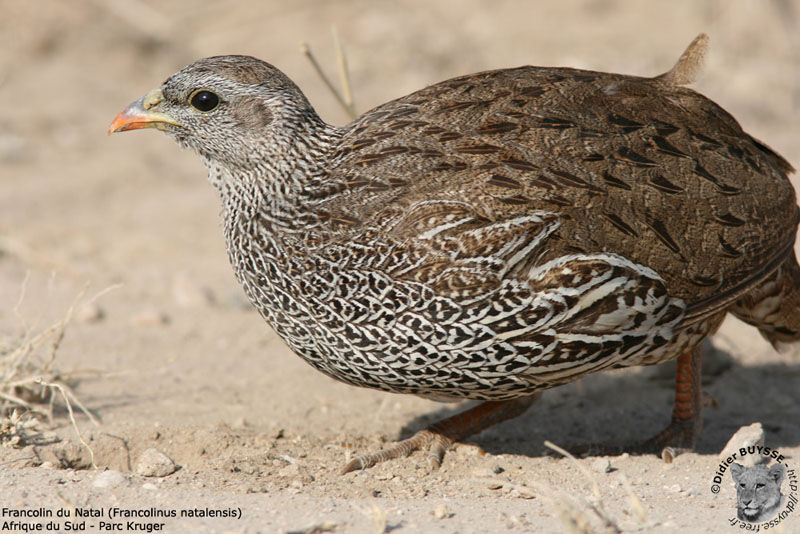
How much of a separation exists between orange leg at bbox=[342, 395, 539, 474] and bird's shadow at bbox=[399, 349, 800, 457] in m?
0.20

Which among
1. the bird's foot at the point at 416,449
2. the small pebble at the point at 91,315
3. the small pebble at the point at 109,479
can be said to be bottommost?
the small pebble at the point at 109,479

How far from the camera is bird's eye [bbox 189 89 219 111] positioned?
475cm

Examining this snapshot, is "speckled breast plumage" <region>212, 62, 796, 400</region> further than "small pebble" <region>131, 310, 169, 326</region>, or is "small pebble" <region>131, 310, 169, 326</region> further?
"small pebble" <region>131, 310, 169, 326</region>

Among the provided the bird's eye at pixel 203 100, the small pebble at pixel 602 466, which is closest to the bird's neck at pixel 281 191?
the bird's eye at pixel 203 100

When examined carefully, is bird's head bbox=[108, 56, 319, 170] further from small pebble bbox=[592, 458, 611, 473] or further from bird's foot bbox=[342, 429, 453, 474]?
small pebble bbox=[592, 458, 611, 473]

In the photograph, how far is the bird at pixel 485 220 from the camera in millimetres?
4297

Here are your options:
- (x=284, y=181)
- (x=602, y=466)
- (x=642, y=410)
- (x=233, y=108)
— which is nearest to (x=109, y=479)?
(x=284, y=181)

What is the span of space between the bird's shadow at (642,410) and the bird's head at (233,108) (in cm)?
196

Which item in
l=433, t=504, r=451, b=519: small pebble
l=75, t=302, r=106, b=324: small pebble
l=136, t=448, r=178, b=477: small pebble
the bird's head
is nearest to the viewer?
l=433, t=504, r=451, b=519: small pebble

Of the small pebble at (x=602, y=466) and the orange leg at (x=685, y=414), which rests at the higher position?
the orange leg at (x=685, y=414)

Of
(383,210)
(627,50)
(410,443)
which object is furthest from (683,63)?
(627,50)

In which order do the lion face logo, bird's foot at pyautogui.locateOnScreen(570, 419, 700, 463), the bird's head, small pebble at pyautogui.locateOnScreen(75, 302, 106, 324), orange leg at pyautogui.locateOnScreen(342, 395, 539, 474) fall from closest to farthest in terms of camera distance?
the lion face logo < the bird's head < orange leg at pyautogui.locateOnScreen(342, 395, 539, 474) < bird's foot at pyautogui.locateOnScreen(570, 419, 700, 463) < small pebble at pyautogui.locateOnScreen(75, 302, 106, 324)

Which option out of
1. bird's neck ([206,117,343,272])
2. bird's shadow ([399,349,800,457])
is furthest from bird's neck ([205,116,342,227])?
bird's shadow ([399,349,800,457])

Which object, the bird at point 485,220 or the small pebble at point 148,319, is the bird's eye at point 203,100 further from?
the small pebble at point 148,319
